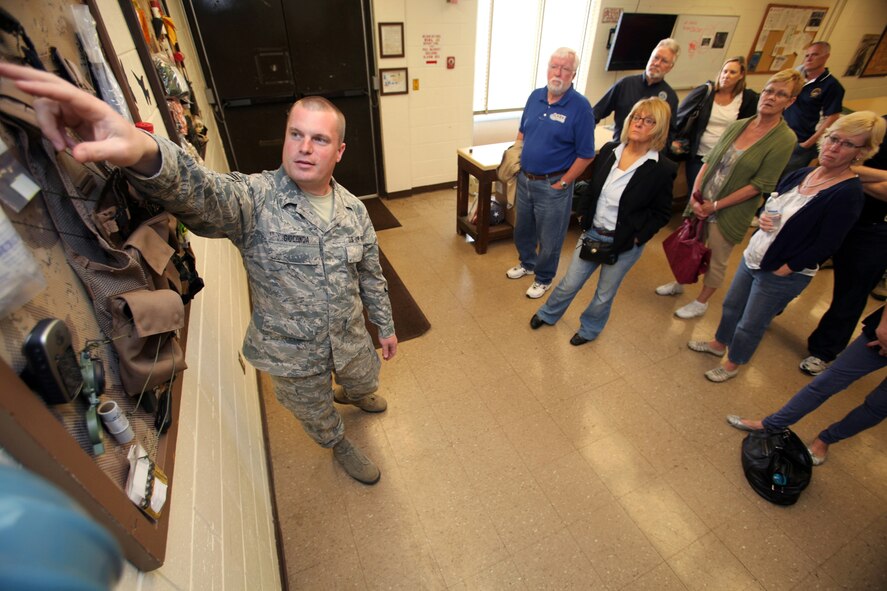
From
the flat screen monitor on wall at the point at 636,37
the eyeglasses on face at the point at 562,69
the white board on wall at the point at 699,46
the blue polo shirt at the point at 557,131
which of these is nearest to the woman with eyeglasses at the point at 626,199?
the blue polo shirt at the point at 557,131

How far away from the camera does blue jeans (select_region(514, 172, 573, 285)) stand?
8.89 ft

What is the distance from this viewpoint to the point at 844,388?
171 centimetres

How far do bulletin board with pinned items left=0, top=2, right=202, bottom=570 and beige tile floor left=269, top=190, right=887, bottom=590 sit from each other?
116cm

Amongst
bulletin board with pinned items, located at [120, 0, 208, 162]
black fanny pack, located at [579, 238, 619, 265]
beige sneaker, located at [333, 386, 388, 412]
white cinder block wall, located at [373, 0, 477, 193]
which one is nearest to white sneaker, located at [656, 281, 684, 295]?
black fanny pack, located at [579, 238, 619, 265]

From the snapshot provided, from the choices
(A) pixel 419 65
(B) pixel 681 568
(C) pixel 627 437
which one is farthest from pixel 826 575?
(A) pixel 419 65

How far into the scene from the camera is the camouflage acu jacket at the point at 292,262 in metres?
1.04

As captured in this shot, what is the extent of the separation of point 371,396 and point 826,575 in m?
2.09

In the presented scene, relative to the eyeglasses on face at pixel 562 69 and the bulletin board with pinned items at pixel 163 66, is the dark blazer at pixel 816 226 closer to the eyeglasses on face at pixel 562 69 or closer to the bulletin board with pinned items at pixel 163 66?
the eyeglasses on face at pixel 562 69

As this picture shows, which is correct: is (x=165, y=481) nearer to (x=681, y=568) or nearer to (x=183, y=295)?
(x=183, y=295)

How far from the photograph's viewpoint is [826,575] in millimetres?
1582

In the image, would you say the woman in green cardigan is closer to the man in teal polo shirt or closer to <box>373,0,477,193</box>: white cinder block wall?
the man in teal polo shirt

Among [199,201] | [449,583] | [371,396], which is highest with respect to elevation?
[199,201]

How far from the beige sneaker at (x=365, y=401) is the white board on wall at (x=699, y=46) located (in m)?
5.63

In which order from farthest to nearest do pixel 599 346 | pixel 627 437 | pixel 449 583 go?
pixel 599 346 < pixel 627 437 < pixel 449 583
